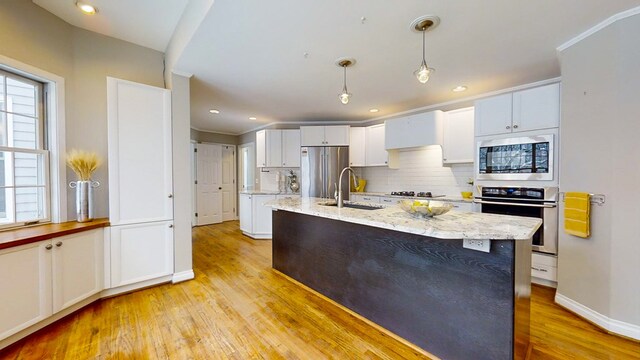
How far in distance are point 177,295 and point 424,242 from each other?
8.17 ft

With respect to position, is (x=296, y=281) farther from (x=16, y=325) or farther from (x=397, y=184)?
(x=397, y=184)

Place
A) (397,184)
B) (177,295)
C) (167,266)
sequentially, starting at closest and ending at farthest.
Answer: (177,295) → (167,266) → (397,184)

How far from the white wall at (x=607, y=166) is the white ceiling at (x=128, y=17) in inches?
142

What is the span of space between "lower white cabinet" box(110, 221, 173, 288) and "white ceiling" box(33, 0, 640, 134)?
1815 mm

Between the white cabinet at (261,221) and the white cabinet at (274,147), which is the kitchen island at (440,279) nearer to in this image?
the white cabinet at (261,221)


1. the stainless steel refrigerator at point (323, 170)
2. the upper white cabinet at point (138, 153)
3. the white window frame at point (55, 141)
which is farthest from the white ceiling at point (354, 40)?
the stainless steel refrigerator at point (323, 170)

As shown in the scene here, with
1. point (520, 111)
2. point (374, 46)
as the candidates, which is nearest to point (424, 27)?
point (374, 46)

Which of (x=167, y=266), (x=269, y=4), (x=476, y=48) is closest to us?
(x=269, y=4)

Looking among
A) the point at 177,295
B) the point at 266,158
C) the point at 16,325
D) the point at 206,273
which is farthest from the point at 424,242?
the point at 266,158

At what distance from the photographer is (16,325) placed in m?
1.77

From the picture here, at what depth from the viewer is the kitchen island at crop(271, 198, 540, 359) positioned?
1358mm

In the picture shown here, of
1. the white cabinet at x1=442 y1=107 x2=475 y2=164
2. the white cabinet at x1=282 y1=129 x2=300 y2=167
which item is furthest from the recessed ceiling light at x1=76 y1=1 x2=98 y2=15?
the white cabinet at x1=442 y1=107 x2=475 y2=164

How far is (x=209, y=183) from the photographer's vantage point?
627 centimetres

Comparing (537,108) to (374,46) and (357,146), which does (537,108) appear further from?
(357,146)
